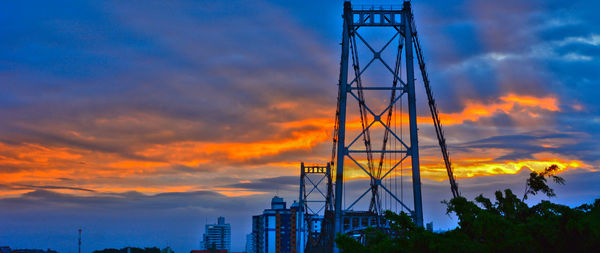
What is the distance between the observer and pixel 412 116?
1656 inches

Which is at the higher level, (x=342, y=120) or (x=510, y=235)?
(x=342, y=120)

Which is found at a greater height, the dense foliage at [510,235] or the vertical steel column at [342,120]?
the vertical steel column at [342,120]

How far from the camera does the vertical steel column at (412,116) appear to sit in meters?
41.4

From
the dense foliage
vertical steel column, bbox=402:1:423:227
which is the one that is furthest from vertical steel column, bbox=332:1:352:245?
the dense foliage

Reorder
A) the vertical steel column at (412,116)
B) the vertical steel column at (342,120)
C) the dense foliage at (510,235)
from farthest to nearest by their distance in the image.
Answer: the vertical steel column at (342,120) < the vertical steel column at (412,116) < the dense foliage at (510,235)

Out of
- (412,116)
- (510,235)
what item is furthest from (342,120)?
(510,235)

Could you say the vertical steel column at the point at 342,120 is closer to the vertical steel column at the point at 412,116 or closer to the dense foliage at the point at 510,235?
the vertical steel column at the point at 412,116

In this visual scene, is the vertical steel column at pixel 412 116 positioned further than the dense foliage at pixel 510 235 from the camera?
Yes

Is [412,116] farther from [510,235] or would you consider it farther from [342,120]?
[510,235]

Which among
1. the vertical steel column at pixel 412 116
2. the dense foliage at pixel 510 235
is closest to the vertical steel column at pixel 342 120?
→ the vertical steel column at pixel 412 116

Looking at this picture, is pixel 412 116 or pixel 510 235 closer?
pixel 510 235

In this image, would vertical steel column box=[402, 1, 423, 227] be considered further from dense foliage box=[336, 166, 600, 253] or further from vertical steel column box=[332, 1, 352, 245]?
dense foliage box=[336, 166, 600, 253]

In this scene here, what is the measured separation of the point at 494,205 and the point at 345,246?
28.8 feet

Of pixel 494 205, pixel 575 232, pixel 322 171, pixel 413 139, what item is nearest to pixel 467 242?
pixel 575 232
